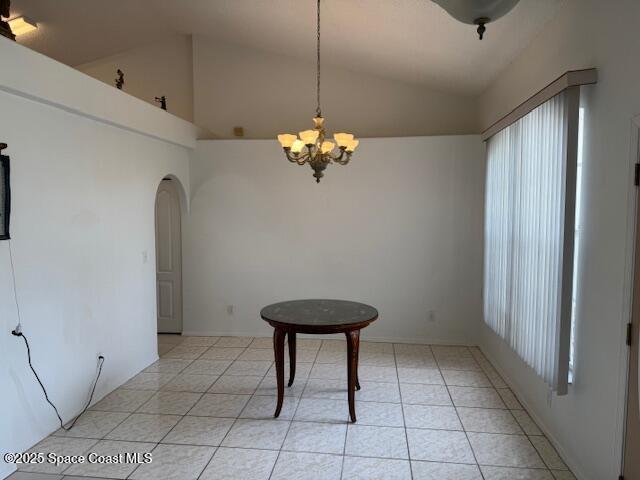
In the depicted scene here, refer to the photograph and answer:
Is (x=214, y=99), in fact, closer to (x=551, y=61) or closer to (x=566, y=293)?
(x=551, y=61)

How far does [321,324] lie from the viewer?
3098 millimetres

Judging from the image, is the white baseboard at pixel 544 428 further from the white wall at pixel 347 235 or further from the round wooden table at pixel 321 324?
the round wooden table at pixel 321 324

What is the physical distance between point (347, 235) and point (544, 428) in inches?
112

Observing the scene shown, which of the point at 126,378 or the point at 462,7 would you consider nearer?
the point at 462,7

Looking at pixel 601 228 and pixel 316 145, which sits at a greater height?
pixel 316 145

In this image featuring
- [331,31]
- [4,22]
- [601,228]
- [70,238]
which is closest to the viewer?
[601,228]

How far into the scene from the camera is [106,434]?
3.04m

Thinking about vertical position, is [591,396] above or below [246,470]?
above

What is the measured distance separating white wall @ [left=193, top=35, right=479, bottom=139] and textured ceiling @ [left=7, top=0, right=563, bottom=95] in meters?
0.19

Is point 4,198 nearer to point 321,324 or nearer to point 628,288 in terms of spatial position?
point 321,324

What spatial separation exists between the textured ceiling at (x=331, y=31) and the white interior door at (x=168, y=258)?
1913 mm

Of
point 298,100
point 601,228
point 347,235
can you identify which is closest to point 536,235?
point 601,228

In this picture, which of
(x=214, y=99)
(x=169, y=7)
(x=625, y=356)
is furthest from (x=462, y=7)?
(x=214, y=99)

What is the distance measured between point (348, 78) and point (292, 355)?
3.55 m
